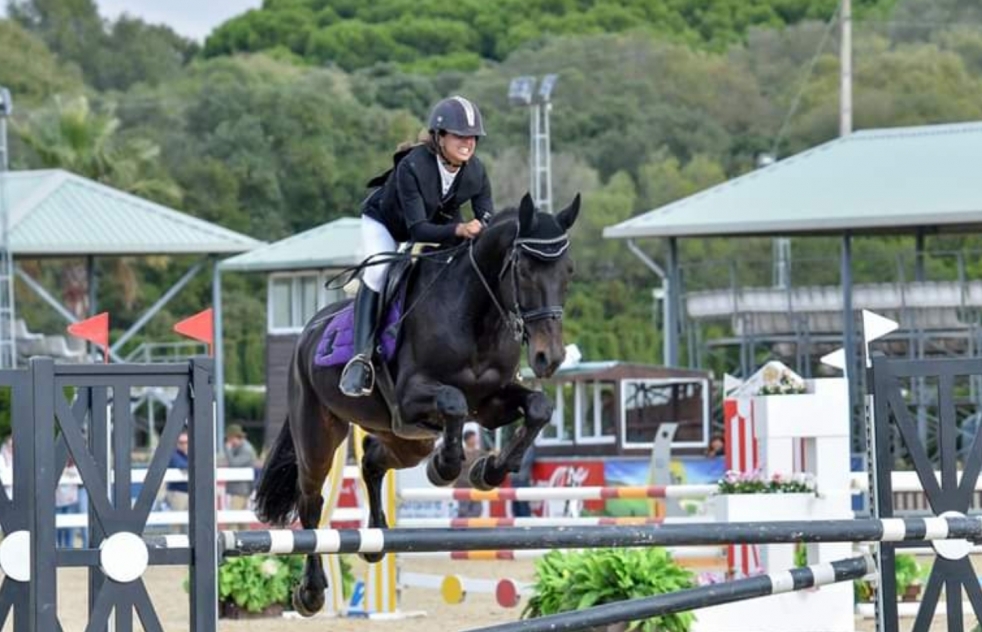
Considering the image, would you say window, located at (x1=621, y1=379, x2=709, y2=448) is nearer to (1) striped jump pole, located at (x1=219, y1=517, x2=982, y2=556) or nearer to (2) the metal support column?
(2) the metal support column

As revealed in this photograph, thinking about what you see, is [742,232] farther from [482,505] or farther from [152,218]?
[152,218]

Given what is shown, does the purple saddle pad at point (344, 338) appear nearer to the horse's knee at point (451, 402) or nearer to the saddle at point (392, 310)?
the saddle at point (392, 310)

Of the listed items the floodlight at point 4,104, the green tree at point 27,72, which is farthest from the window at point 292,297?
the green tree at point 27,72

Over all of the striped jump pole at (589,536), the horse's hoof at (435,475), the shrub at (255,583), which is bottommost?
the shrub at (255,583)

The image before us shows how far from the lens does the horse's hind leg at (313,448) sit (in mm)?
7531

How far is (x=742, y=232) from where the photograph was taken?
24406mm

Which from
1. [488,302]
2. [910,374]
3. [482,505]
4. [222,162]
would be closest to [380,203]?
[488,302]

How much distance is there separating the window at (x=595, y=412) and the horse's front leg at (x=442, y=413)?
16492 mm

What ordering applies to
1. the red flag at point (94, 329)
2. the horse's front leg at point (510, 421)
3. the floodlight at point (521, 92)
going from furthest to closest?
the floodlight at point (521, 92), the red flag at point (94, 329), the horse's front leg at point (510, 421)

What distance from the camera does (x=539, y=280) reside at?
629 centimetres

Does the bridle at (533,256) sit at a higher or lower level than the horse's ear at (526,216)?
lower

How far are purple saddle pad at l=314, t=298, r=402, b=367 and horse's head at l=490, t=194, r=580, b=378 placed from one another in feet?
2.11

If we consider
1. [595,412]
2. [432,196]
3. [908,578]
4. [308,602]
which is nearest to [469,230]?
[432,196]

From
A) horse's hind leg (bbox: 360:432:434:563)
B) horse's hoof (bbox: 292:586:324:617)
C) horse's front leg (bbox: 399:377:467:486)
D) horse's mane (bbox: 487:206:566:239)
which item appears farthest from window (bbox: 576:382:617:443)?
horse's mane (bbox: 487:206:566:239)
